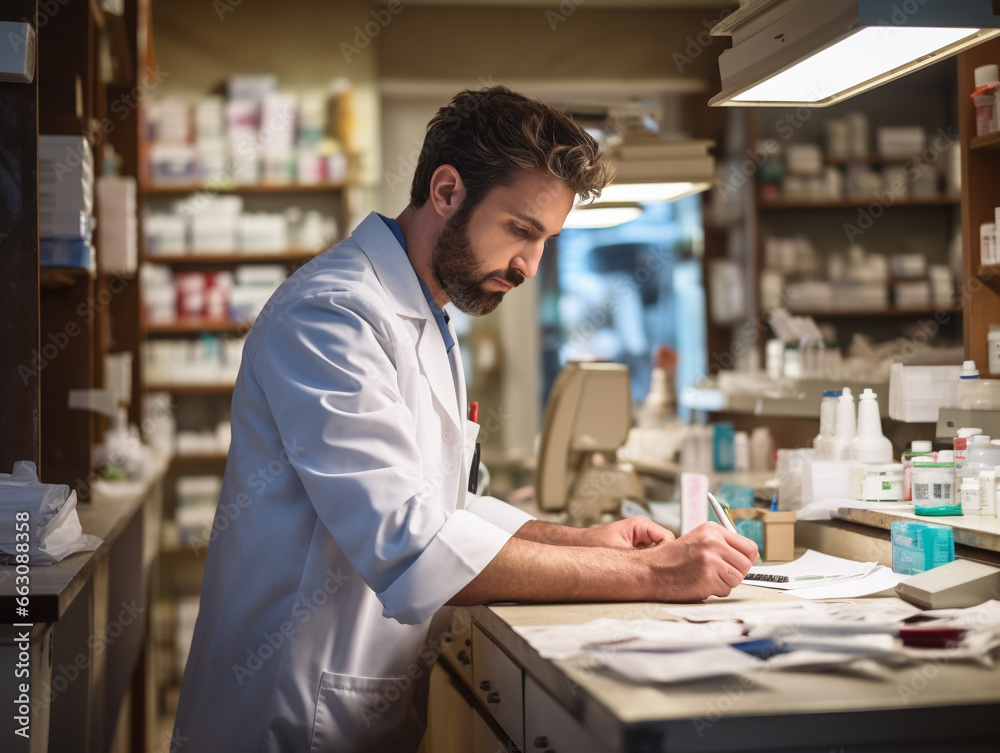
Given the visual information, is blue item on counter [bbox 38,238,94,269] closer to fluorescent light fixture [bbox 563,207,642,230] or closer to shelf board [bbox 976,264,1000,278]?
fluorescent light fixture [bbox 563,207,642,230]

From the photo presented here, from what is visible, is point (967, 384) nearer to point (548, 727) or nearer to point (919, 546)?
point (919, 546)

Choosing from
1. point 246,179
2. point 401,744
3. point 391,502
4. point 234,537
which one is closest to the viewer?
point 391,502

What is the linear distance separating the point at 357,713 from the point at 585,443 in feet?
5.29

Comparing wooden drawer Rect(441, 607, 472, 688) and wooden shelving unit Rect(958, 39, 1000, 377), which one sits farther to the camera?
wooden shelving unit Rect(958, 39, 1000, 377)

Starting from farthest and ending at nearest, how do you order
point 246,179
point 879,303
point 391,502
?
1. point 879,303
2. point 246,179
3. point 391,502

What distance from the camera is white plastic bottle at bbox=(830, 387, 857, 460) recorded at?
84.0 inches

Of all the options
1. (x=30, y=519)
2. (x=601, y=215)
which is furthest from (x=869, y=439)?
(x=30, y=519)

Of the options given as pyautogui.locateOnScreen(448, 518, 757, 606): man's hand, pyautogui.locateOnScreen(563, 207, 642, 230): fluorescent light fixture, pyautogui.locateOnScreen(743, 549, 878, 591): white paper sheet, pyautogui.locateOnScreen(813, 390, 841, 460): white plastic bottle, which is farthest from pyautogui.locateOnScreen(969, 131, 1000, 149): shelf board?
pyautogui.locateOnScreen(448, 518, 757, 606): man's hand

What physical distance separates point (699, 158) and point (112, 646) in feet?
7.59

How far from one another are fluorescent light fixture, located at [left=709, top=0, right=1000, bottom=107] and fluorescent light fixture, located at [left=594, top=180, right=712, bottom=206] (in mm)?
1021

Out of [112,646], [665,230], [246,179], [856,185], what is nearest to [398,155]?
[246,179]

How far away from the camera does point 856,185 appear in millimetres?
6172

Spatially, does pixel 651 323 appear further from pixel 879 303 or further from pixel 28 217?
pixel 28 217

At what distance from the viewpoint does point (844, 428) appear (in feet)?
7.03
